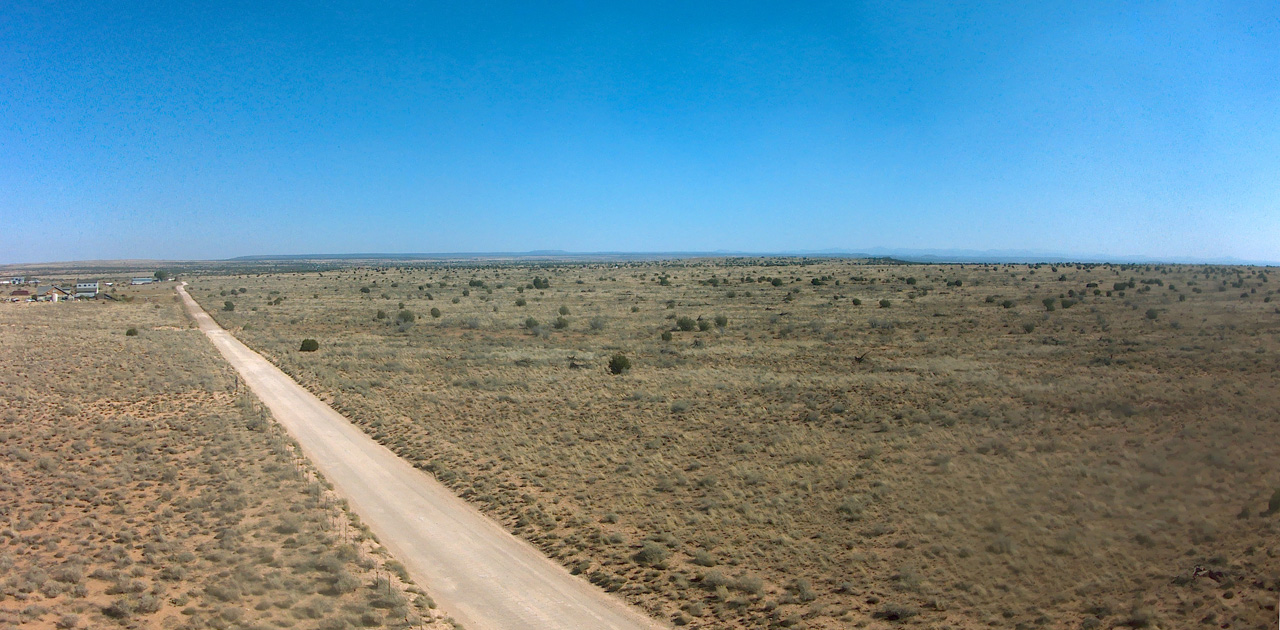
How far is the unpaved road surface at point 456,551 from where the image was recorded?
38.0 feet

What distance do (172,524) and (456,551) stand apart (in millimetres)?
6648

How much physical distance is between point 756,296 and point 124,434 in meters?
57.5

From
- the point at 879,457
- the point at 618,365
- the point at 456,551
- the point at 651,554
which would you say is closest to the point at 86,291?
the point at 618,365

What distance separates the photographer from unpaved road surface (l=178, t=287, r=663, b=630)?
11.6 meters

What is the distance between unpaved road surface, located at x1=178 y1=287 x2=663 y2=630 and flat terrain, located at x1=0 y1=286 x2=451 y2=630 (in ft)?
1.91

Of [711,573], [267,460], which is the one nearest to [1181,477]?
[711,573]

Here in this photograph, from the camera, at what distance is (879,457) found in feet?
60.8

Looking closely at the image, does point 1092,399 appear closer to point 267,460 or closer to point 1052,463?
point 1052,463

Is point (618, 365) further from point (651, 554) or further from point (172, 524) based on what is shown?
point (172, 524)

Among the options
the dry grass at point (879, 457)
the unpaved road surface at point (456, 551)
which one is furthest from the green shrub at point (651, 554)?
the unpaved road surface at point (456, 551)

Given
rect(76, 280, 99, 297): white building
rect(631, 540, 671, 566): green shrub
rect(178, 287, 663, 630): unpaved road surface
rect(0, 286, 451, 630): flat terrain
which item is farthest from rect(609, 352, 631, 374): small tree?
rect(76, 280, 99, 297): white building

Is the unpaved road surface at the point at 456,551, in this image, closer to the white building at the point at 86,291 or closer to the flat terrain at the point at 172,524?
the flat terrain at the point at 172,524

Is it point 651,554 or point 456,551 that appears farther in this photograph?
point 456,551

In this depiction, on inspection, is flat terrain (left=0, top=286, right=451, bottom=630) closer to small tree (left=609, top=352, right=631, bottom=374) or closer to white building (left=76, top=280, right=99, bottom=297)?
small tree (left=609, top=352, right=631, bottom=374)
